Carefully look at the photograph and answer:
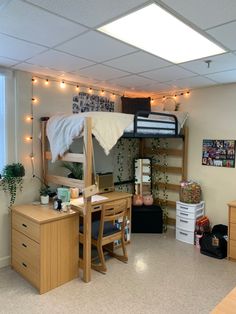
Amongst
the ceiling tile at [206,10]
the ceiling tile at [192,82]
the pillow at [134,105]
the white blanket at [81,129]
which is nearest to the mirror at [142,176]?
the pillow at [134,105]

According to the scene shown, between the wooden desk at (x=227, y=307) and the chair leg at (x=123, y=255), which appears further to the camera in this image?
the chair leg at (x=123, y=255)

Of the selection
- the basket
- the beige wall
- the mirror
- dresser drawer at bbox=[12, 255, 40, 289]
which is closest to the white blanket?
the beige wall

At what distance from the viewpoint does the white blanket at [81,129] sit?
2840 millimetres

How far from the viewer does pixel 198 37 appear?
2238 millimetres

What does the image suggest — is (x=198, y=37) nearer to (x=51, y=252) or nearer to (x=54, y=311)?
(x=51, y=252)

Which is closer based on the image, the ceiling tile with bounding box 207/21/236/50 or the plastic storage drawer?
the ceiling tile with bounding box 207/21/236/50

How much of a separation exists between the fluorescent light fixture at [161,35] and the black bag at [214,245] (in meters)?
2.41

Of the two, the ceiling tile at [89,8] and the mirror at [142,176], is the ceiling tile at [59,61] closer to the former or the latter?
the ceiling tile at [89,8]

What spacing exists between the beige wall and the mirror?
795 mm

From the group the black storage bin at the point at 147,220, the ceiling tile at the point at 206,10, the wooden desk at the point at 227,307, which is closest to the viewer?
the wooden desk at the point at 227,307

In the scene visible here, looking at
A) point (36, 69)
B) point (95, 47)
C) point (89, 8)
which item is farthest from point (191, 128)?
point (89, 8)

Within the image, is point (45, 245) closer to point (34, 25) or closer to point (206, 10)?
point (34, 25)

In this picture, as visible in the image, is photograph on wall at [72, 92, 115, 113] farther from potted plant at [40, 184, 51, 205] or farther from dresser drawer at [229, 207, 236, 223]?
dresser drawer at [229, 207, 236, 223]

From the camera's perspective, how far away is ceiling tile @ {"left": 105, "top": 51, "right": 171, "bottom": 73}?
8.75 ft
